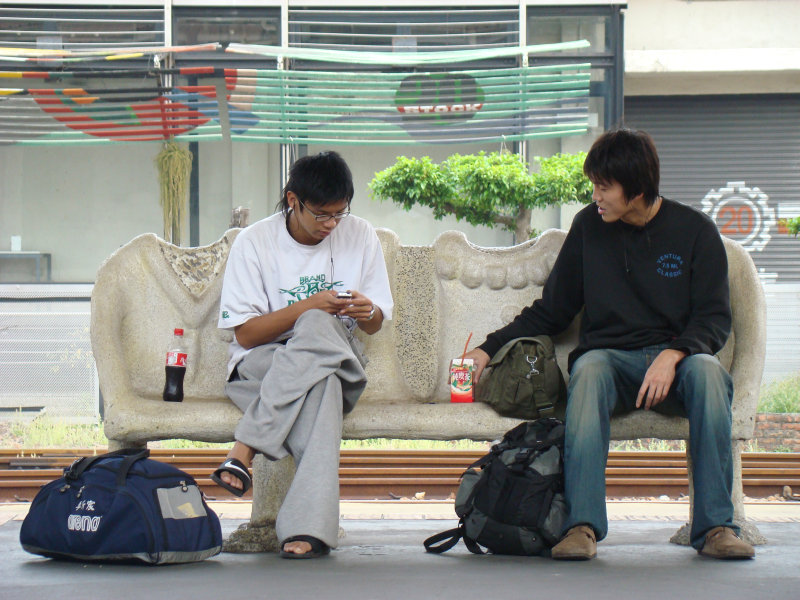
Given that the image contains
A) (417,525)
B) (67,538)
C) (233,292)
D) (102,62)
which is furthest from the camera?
(102,62)

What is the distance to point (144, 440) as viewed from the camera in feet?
12.5

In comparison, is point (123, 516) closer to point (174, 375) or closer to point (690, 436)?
point (174, 375)

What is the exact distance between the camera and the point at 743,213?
484 inches

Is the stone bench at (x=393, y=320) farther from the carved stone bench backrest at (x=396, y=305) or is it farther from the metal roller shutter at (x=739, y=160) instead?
the metal roller shutter at (x=739, y=160)

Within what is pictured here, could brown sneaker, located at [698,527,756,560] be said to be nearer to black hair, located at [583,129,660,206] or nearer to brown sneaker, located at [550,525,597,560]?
brown sneaker, located at [550,525,597,560]

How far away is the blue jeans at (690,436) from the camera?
3260 millimetres

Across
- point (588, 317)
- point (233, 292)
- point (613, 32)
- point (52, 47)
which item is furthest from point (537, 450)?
point (52, 47)

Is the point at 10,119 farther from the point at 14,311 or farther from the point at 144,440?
the point at 144,440

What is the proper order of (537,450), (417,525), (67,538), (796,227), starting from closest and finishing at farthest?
(67,538)
(537,450)
(417,525)
(796,227)

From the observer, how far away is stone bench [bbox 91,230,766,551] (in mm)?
3957

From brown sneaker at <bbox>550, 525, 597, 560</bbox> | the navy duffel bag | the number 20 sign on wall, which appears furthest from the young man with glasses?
the number 20 sign on wall

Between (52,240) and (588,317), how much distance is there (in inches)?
320

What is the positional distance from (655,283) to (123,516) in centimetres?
200

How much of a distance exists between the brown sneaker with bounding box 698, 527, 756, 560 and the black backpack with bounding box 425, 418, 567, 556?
0.47 meters
